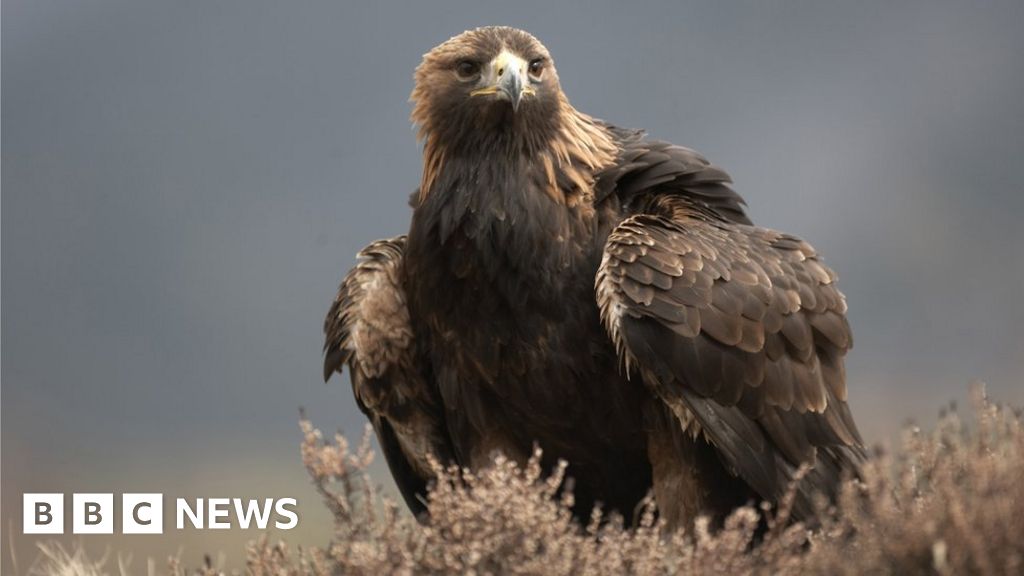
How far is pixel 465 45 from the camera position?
7.07 m

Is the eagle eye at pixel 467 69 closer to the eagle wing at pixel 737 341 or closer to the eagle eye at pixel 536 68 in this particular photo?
the eagle eye at pixel 536 68

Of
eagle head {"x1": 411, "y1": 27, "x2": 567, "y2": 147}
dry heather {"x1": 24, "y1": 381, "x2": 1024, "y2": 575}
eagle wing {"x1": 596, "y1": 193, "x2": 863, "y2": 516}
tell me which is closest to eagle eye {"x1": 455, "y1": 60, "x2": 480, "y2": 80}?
eagle head {"x1": 411, "y1": 27, "x2": 567, "y2": 147}

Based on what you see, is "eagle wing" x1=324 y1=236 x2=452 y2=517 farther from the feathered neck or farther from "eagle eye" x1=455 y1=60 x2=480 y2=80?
"eagle eye" x1=455 y1=60 x2=480 y2=80

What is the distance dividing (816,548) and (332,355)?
3042 mm

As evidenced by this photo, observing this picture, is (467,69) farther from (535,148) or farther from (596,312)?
(596,312)

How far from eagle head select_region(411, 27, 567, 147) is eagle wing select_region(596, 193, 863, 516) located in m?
0.68

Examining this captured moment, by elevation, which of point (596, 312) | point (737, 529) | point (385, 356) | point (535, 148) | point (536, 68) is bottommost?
point (737, 529)

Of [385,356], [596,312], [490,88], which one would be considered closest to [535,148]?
[490,88]

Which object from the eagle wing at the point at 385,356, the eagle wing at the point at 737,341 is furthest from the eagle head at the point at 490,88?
the eagle wing at the point at 385,356

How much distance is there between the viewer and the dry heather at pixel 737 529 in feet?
16.3

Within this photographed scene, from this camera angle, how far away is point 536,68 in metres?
7.11

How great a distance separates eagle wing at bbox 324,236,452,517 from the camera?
750 centimetres

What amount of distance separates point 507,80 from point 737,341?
5.21ft

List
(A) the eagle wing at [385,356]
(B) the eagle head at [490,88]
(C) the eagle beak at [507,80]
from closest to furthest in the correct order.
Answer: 1. (C) the eagle beak at [507,80]
2. (B) the eagle head at [490,88]
3. (A) the eagle wing at [385,356]
